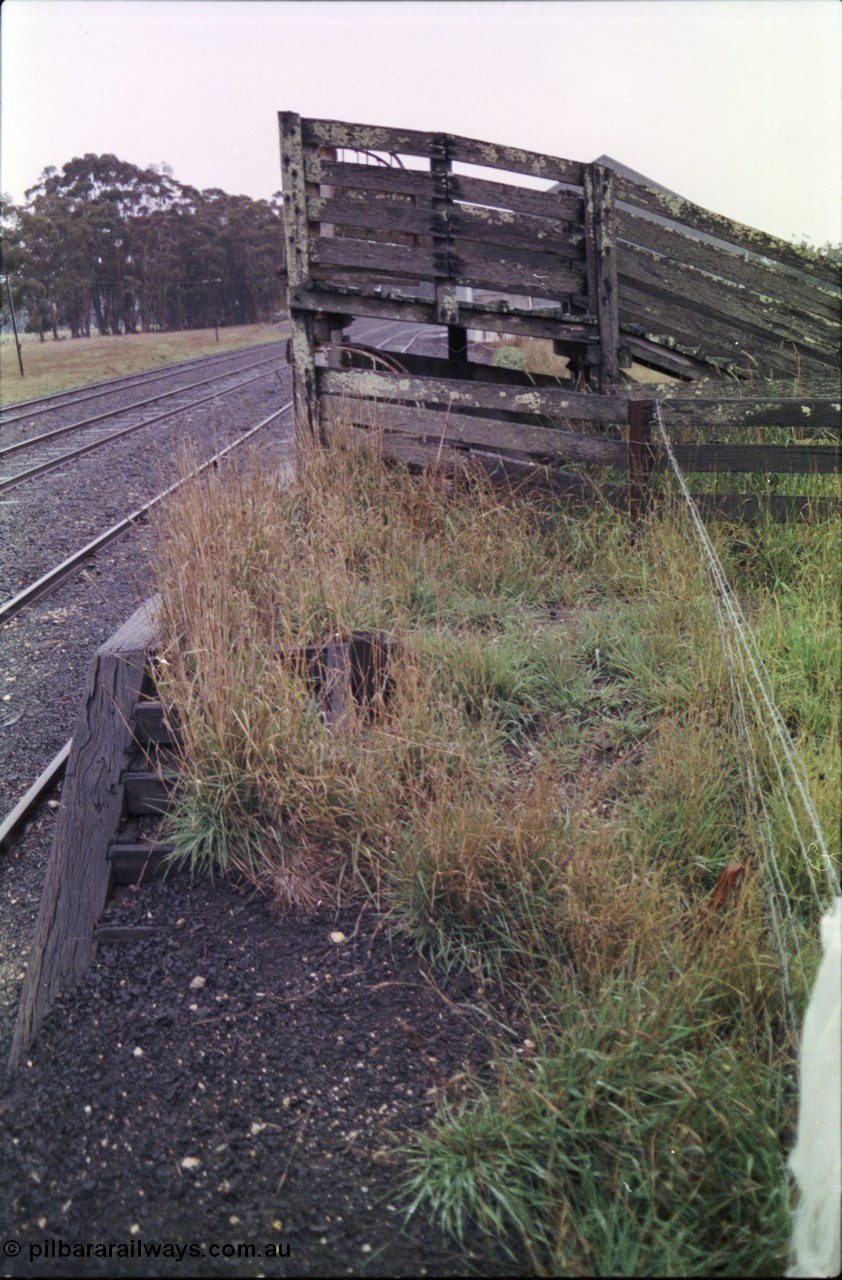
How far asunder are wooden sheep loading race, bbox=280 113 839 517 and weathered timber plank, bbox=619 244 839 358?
0.02 meters

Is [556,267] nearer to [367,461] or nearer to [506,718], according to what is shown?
[367,461]

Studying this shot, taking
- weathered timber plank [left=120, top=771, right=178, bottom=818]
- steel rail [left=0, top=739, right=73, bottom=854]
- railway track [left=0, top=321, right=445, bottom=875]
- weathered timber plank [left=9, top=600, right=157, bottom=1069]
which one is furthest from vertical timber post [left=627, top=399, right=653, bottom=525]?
steel rail [left=0, top=739, right=73, bottom=854]

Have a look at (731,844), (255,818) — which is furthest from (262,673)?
(731,844)

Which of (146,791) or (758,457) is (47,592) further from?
(758,457)

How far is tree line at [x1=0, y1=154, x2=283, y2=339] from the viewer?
729 centimetres

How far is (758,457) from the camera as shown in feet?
17.0

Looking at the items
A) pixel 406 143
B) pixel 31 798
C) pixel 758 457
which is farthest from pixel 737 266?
pixel 31 798

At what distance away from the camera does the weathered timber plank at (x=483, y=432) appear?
650cm

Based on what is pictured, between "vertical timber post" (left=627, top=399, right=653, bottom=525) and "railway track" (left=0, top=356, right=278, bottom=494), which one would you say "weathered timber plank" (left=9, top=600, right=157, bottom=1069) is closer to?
"vertical timber post" (left=627, top=399, right=653, bottom=525)

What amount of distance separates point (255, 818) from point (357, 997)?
89cm

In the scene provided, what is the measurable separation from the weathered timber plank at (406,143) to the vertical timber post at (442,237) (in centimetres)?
5

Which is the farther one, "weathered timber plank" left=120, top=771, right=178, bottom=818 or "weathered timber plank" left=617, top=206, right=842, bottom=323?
"weathered timber plank" left=617, top=206, right=842, bottom=323

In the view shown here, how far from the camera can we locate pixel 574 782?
3883 millimetres

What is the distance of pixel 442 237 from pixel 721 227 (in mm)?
2384
